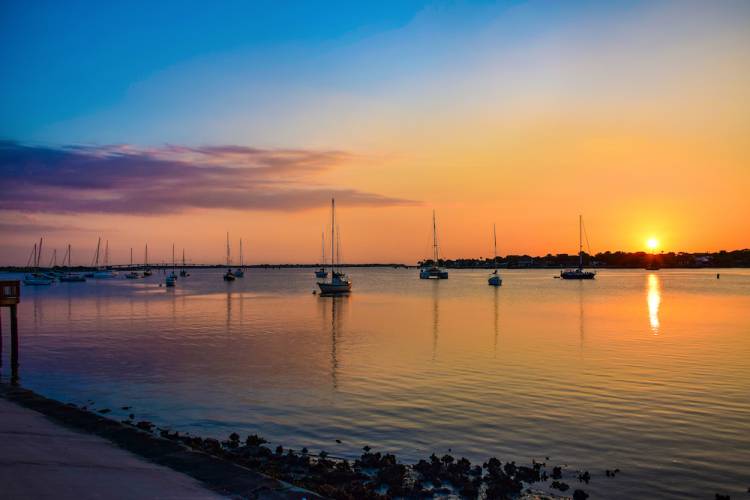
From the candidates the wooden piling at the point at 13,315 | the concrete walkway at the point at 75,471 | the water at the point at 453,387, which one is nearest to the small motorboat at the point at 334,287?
the water at the point at 453,387

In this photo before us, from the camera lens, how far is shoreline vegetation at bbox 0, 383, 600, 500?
480 inches

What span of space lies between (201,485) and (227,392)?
40.2 feet

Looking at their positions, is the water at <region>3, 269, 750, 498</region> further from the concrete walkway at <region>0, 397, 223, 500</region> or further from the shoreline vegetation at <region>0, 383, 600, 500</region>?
the concrete walkway at <region>0, 397, 223, 500</region>

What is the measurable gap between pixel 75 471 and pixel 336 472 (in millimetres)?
5666

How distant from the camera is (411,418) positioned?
19359 mm

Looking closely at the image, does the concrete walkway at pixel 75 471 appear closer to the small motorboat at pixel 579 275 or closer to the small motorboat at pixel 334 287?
A: the small motorboat at pixel 334 287

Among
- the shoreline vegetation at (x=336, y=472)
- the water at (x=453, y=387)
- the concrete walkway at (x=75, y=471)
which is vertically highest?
the concrete walkway at (x=75, y=471)

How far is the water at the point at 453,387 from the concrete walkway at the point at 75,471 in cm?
428

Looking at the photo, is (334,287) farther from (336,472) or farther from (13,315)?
(336,472)

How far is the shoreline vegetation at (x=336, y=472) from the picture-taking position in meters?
12.2

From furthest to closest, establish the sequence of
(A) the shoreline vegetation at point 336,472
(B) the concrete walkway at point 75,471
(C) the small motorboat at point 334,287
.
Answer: (C) the small motorboat at point 334,287 < (A) the shoreline vegetation at point 336,472 < (B) the concrete walkway at point 75,471

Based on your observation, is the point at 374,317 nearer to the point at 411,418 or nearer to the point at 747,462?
the point at 411,418

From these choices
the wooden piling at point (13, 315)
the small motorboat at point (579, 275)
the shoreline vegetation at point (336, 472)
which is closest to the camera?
the shoreline vegetation at point (336, 472)

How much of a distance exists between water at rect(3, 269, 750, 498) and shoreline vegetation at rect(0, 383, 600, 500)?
83 cm
